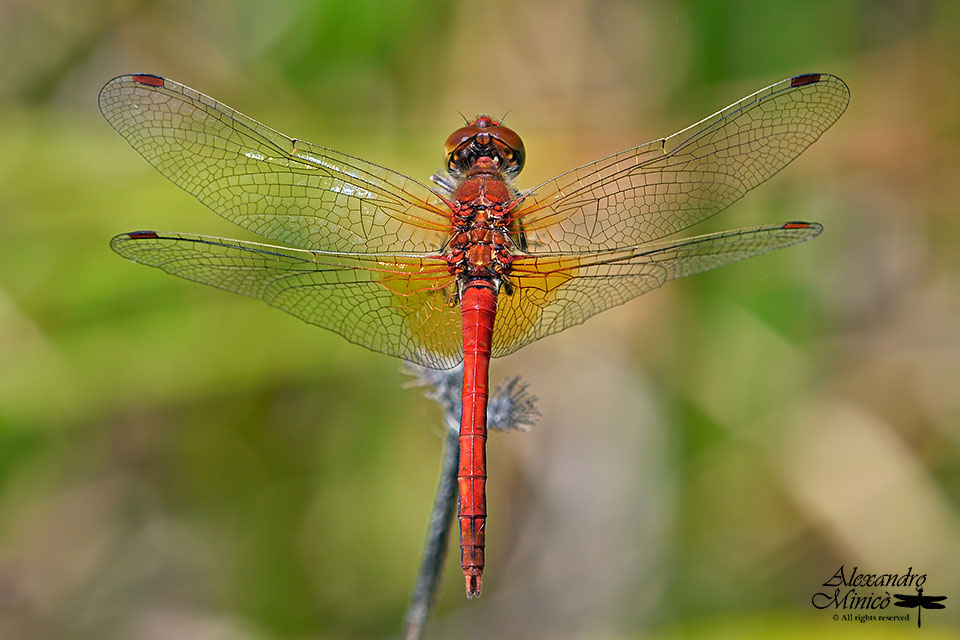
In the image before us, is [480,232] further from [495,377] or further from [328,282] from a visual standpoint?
[495,377]

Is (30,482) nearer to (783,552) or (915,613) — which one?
(783,552)

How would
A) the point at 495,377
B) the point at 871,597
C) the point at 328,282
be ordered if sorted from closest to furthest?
1. the point at 328,282
2. the point at 871,597
3. the point at 495,377

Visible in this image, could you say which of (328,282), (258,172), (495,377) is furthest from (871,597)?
(258,172)

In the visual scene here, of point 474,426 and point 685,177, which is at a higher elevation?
point 685,177

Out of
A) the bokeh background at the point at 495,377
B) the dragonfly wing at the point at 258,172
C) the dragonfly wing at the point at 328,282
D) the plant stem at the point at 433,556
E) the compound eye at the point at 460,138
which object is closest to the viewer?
the plant stem at the point at 433,556

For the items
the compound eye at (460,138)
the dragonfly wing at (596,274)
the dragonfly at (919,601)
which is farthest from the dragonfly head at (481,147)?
the dragonfly at (919,601)

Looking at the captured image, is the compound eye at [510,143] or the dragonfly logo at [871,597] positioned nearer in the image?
the compound eye at [510,143]

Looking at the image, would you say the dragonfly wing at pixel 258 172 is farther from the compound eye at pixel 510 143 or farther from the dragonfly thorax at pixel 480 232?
the compound eye at pixel 510 143

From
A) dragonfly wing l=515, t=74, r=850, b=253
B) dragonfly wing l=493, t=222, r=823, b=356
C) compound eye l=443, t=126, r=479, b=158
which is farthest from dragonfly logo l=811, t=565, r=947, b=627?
compound eye l=443, t=126, r=479, b=158
